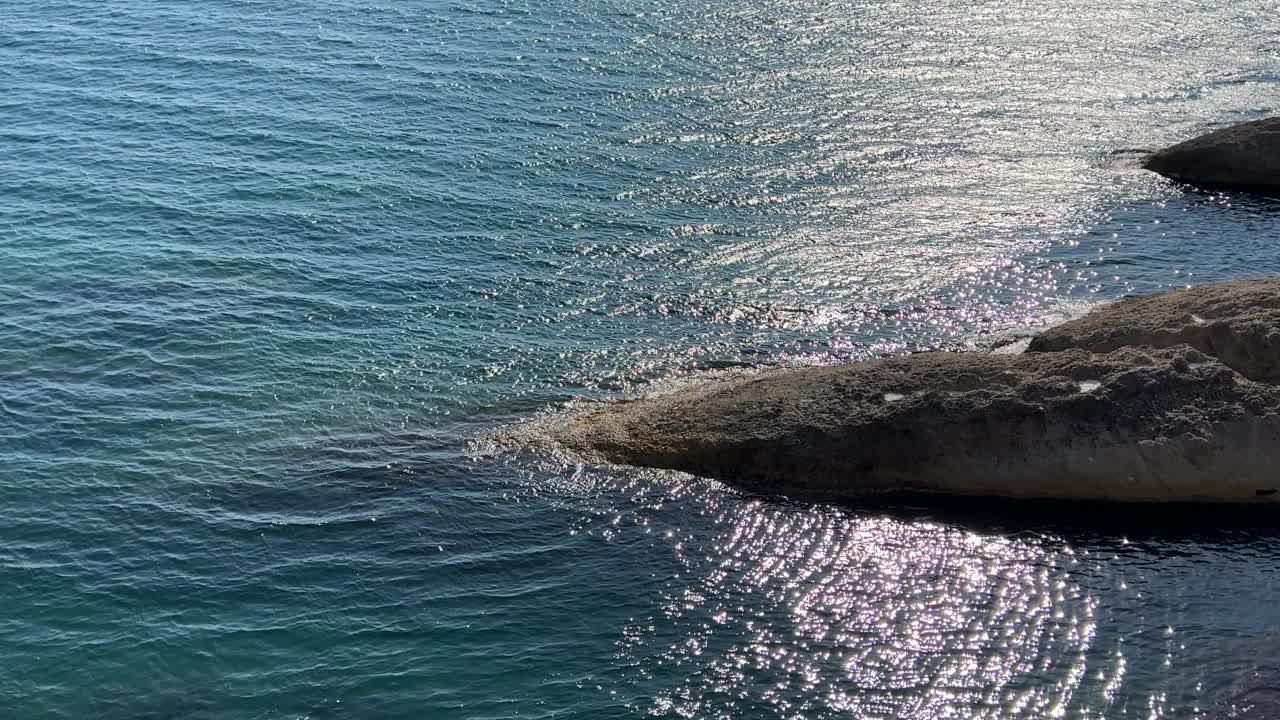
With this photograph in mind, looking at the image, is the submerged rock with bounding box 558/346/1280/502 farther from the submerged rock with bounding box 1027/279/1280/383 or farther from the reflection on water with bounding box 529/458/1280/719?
the submerged rock with bounding box 1027/279/1280/383

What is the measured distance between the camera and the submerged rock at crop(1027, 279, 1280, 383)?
4703 centimetres

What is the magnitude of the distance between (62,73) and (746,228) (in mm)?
46489

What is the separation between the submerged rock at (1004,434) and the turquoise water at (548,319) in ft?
5.27

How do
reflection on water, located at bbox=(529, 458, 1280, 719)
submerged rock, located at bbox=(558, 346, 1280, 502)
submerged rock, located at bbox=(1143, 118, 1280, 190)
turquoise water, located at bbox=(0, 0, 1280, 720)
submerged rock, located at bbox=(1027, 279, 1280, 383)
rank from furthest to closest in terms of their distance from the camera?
submerged rock, located at bbox=(1143, 118, 1280, 190) < submerged rock, located at bbox=(1027, 279, 1280, 383) < submerged rock, located at bbox=(558, 346, 1280, 502) < turquoise water, located at bbox=(0, 0, 1280, 720) < reflection on water, located at bbox=(529, 458, 1280, 719)

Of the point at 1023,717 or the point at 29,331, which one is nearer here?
Answer: the point at 1023,717

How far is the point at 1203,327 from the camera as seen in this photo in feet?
157

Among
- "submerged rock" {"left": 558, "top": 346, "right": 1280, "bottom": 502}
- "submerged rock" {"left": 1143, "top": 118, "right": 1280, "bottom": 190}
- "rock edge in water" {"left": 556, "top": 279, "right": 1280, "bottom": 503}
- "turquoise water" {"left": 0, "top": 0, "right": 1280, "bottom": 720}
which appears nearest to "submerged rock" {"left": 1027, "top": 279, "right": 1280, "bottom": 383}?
"rock edge in water" {"left": 556, "top": 279, "right": 1280, "bottom": 503}

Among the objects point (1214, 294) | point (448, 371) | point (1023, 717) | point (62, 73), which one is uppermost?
point (62, 73)

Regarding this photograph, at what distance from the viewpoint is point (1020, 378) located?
151 ft

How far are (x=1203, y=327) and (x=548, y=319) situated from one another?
83.7ft

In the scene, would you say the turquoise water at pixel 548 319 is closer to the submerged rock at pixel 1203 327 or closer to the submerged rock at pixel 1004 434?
the submerged rock at pixel 1004 434

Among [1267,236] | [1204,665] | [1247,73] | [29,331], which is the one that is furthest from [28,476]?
[1247,73]

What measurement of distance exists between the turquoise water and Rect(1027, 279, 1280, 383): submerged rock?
4.92 metres

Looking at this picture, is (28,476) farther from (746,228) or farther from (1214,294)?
(1214,294)
